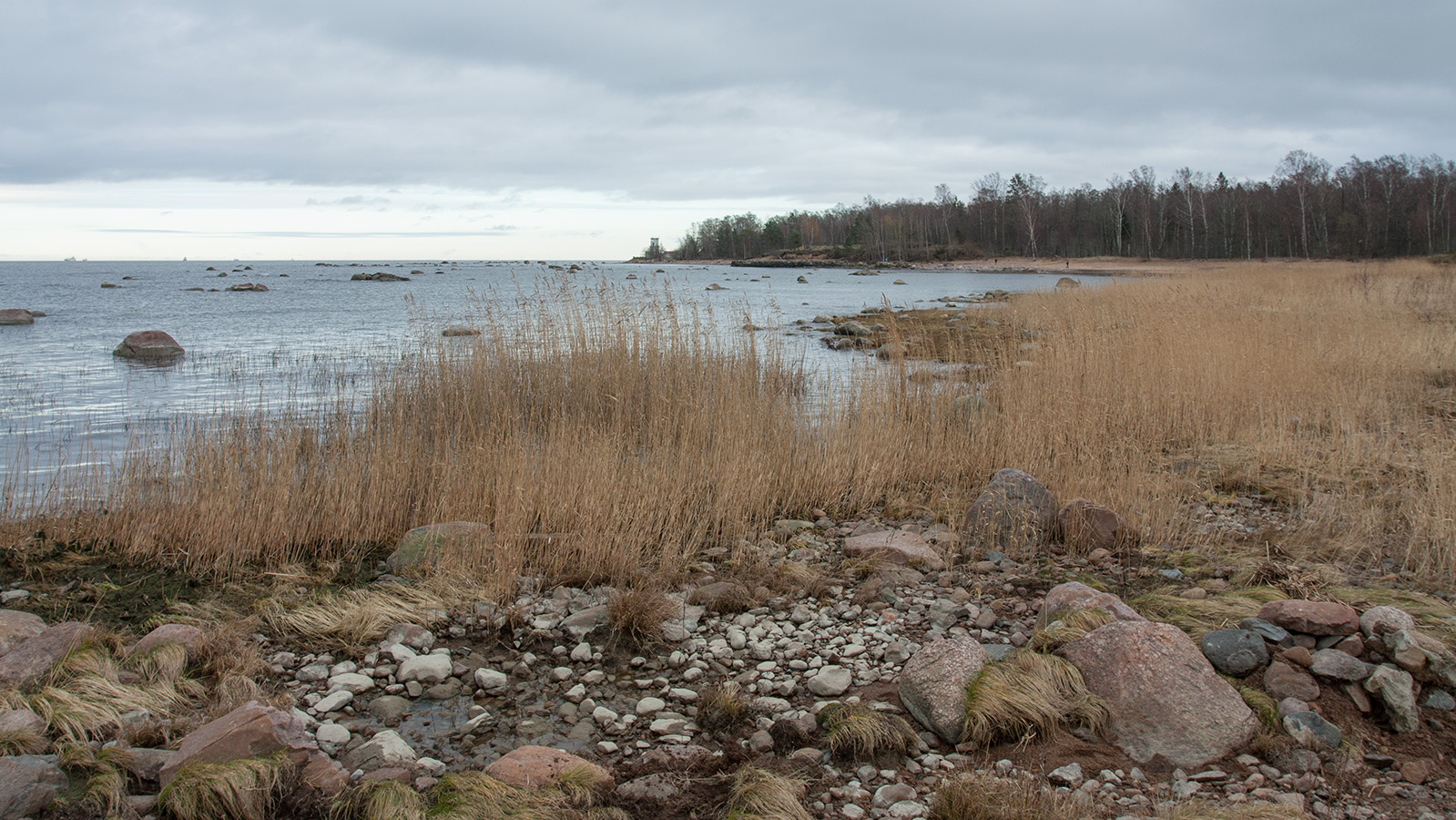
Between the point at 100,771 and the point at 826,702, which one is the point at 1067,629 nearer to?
the point at 826,702

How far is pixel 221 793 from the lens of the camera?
279cm

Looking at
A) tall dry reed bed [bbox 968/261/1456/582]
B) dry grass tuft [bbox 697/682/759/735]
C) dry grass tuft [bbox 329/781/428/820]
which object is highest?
tall dry reed bed [bbox 968/261/1456/582]

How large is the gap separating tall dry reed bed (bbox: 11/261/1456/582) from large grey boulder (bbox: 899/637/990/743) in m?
2.15

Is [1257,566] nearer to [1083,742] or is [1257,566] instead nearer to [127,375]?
[1083,742]

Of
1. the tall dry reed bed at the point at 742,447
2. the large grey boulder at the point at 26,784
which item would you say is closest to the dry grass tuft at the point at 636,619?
the tall dry reed bed at the point at 742,447

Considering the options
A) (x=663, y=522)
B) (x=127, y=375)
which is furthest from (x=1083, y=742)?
(x=127, y=375)

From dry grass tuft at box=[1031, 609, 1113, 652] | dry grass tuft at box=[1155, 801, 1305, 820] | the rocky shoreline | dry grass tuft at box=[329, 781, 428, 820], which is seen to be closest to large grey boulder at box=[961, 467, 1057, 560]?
the rocky shoreline

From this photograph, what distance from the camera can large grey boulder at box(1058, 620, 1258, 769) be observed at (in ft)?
10.6

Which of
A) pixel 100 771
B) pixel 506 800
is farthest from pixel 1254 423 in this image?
pixel 100 771

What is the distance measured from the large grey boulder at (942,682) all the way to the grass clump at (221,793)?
2537 mm

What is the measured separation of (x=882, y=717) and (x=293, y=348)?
67.0ft

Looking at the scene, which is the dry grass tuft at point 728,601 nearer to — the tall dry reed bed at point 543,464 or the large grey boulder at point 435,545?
the tall dry reed bed at point 543,464

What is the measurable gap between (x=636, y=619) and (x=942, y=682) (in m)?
1.71

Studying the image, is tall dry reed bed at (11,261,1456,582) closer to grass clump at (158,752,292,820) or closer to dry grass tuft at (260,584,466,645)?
dry grass tuft at (260,584,466,645)
